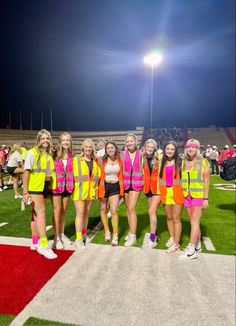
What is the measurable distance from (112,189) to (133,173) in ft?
1.41

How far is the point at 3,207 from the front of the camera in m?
7.88

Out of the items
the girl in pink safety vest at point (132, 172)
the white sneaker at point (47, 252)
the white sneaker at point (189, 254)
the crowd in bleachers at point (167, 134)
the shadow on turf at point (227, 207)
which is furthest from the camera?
the crowd in bleachers at point (167, 134)

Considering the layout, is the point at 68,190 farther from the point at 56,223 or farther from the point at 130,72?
the point at 130,72

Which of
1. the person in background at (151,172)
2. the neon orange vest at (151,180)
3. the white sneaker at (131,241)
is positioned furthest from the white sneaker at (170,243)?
the neon orange vest at (151,180)

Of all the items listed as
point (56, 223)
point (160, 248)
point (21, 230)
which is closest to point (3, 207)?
point (21, 230)

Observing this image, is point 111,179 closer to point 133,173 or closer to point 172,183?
point 133,173

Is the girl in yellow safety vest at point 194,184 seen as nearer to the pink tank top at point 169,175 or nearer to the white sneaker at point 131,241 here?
the pink tank top at point 169,175

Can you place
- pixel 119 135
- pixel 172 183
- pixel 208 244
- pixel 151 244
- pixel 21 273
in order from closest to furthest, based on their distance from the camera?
pixel 21 273 → pixel 172 183 → pixel 151 244 → pixel 208 244 → pixel 119 135

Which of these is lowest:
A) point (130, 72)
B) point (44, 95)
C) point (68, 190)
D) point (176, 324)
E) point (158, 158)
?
point (176, 324)

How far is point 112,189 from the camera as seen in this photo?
15.6 feet

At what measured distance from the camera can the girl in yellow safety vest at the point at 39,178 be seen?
13.6ft

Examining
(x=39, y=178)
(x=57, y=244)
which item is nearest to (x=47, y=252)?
(x=57, y=244)

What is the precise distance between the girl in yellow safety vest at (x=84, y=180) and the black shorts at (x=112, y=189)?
183mm

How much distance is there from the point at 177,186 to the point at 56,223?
6.57 feet
